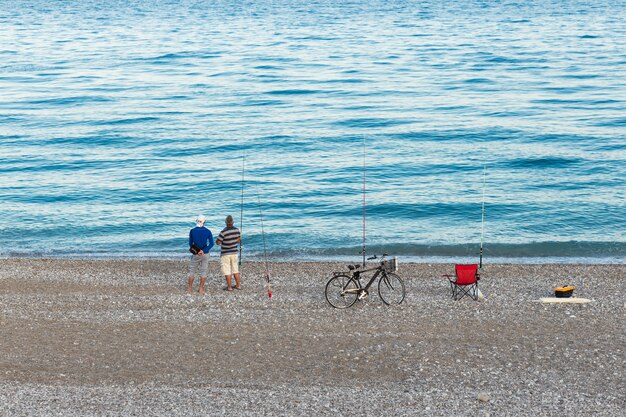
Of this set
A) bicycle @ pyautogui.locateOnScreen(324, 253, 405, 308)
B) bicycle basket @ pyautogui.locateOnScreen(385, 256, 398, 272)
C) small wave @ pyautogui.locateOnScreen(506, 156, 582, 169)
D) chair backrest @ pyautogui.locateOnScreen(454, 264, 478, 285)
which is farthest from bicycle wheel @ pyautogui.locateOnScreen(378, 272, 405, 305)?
small wave @ pyautogui.locateOnScreen(506, 156, 582, 169)

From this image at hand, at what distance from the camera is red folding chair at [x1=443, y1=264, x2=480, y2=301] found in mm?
21250

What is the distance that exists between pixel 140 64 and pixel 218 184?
4510 cm

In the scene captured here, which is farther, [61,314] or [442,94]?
[442,94]

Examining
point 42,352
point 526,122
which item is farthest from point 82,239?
point 526,122

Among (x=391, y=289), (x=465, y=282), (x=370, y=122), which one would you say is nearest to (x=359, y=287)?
(x=391, y=289)

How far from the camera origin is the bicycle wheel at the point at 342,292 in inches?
816

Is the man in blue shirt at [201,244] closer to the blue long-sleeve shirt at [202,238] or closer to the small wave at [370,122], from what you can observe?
the blue long-sleeve shirt at [202,238]

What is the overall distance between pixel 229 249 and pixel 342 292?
112 inches

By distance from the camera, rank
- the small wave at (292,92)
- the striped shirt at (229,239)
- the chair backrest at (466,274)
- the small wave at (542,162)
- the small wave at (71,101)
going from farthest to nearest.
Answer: the small wave at (292,92)
the small wave at (71,101)
the small wave at (542,162)
the striped shirt at (229,239)
the chair backrest at (466,274)

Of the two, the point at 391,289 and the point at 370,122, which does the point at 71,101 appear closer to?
the point at 370,122

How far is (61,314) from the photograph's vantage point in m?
20.7

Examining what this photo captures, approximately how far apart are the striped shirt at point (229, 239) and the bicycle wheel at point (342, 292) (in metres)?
2.28

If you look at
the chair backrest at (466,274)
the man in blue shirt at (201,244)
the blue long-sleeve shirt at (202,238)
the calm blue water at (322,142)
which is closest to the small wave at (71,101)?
the calm blue water at (322,142)

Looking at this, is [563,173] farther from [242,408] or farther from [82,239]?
[242,408]
